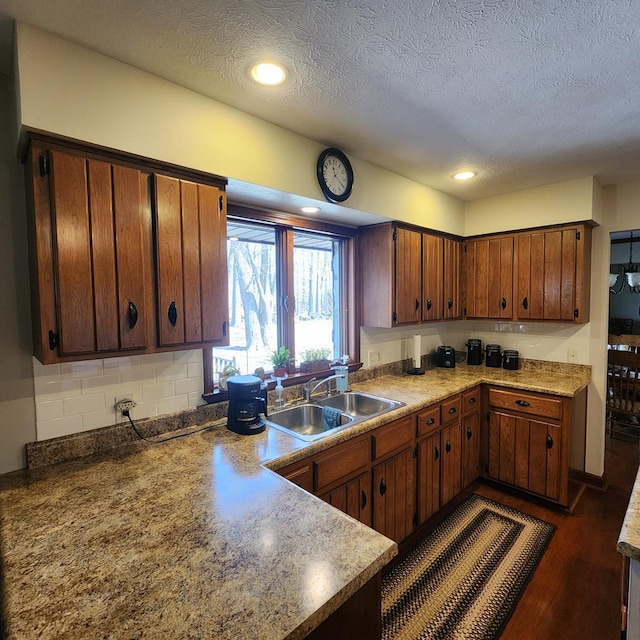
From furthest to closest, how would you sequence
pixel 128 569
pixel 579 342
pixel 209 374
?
pixel 579 342, pixel 209 374, pixel 128 569

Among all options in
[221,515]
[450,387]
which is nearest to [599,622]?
[450,387]

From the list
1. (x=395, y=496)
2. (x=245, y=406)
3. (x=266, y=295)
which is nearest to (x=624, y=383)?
(x=395, y=496)

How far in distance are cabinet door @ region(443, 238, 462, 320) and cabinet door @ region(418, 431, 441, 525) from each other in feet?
4.06

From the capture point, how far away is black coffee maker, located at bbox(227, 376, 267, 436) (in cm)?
184

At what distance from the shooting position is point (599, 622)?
1800 mm

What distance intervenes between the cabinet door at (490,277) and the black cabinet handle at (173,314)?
2.79m

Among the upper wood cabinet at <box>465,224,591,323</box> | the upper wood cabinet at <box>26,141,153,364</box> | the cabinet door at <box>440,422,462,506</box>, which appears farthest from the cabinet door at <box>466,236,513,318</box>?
the upper wood cabinet at <box>26,141,153,364</box>

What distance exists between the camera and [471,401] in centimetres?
290

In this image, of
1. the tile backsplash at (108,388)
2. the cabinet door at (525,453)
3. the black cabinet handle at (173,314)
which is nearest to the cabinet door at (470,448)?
the cabinet door at (525,453)

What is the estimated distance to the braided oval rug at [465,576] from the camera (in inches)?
69.7

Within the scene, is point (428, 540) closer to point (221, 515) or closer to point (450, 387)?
point (450, 387)

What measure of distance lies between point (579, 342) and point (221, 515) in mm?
3221

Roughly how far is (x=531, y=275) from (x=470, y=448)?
1.54 meters

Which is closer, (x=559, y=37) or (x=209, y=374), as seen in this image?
(x=559, y=37)
